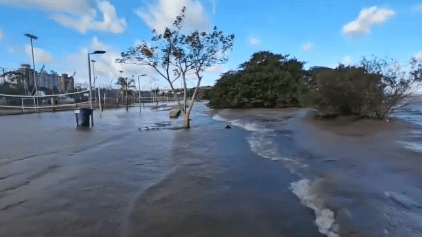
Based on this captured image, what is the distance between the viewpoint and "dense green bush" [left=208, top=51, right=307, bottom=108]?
38.1m

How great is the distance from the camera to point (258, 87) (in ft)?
127

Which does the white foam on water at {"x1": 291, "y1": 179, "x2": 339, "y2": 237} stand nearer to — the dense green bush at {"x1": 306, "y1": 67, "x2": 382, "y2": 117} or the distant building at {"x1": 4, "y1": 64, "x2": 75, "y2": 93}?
the dense green bush at {"x1": 306, "y1": 67, "x2": 382, "y2": 117}

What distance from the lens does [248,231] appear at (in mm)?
3176

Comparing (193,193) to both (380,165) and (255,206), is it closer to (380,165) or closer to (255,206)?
(255,206)

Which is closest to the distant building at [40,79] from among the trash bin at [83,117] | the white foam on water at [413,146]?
the trash bin at [83,117]

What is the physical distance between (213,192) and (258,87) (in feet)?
115

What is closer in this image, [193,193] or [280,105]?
[193,193]

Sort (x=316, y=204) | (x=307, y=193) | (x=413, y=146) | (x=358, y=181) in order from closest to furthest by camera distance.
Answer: (x=316, y=204)
(x=307, y=193)
(x=358, y=181)
(x=413, y=146)

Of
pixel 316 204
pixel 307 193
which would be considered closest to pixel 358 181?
pixel 307 193

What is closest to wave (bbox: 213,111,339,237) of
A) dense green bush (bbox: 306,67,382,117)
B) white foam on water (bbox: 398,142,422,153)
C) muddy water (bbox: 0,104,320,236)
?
muddy water (bbox: 0,104,320,236)

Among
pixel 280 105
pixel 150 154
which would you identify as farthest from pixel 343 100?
pixel 280 105

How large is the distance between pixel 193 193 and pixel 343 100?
585 inches

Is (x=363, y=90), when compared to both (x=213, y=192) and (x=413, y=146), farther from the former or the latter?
(x=213, y=192)

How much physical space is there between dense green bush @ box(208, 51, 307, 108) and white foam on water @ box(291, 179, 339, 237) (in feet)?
106
